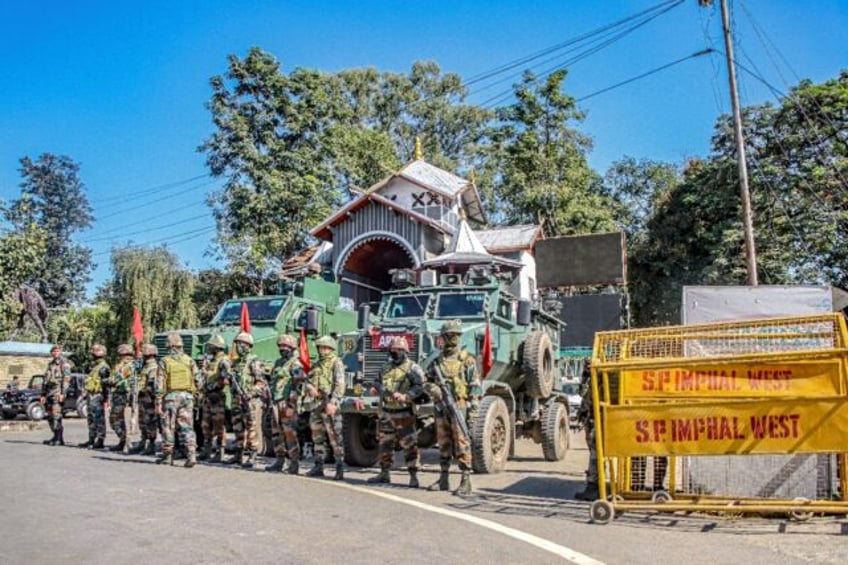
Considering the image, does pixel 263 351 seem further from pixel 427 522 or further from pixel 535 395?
pixel 427 522

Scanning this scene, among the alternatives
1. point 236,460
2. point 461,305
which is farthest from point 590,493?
point 236,460

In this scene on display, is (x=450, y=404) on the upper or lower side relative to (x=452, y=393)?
lower

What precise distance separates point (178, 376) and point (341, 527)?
18.0 feet

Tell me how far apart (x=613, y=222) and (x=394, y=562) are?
34.3 meters

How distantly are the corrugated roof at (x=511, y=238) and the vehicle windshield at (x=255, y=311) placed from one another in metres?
17.3

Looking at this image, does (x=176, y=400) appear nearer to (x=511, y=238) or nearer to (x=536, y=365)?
(x=536, y=365)

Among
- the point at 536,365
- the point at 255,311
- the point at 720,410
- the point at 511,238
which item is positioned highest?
the point at 511,238

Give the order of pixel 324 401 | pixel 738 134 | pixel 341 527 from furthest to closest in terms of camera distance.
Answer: pixel 738 134 < pixel 324 401 < pixel 341 527

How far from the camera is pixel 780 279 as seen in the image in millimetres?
25656

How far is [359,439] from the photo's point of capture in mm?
11062

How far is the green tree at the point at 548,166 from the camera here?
3578 centimetres

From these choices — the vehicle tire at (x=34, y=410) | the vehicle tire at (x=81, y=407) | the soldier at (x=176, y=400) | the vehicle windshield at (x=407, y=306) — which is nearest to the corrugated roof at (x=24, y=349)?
the vehicle tire at (x=81, y=407)

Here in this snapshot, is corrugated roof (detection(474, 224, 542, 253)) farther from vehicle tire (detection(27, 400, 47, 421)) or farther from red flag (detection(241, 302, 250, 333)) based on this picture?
red flag (detection(241, 302, 250, 333))

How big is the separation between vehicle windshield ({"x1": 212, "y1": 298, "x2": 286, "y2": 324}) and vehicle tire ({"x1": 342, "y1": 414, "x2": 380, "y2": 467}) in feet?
15.3
